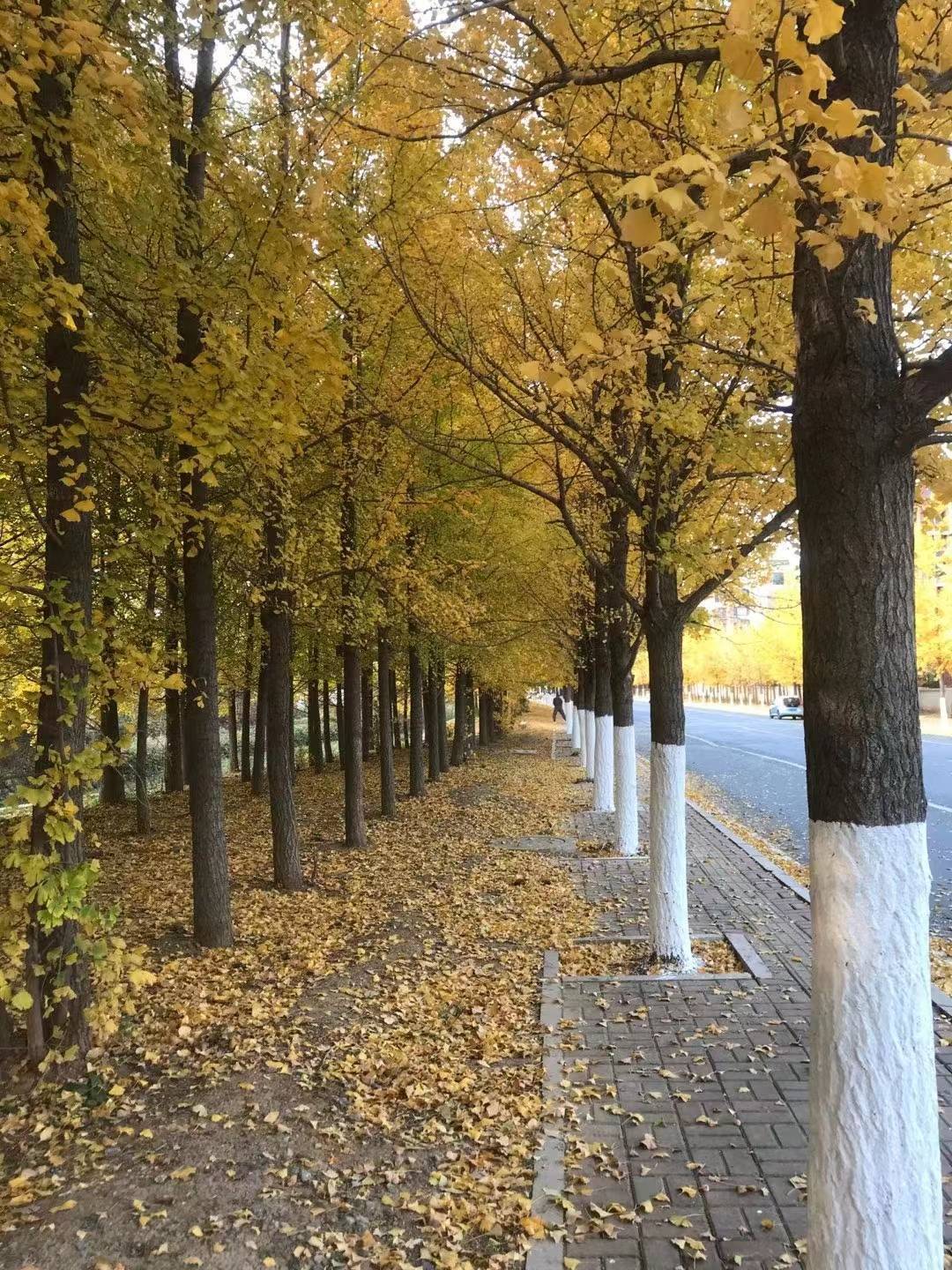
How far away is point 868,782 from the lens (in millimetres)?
2547

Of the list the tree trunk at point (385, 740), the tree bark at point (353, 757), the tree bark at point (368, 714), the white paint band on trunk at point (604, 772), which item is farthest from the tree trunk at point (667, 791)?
the tree bark at point (368, 714)

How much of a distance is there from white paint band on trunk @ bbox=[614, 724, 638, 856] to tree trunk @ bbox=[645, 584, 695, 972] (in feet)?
12.5

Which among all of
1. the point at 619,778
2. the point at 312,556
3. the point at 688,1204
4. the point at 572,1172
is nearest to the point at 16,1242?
the point at 572,1172

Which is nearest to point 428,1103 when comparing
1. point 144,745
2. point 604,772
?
point 144,745

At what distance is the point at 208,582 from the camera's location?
668 centimetres

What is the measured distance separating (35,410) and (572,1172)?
5.64 m

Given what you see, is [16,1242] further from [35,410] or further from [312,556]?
[312,556]

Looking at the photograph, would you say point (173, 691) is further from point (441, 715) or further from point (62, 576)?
point (441, 715)

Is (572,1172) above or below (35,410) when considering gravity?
below

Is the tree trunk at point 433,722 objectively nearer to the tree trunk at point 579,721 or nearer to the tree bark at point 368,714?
the tree bark at point 368,714

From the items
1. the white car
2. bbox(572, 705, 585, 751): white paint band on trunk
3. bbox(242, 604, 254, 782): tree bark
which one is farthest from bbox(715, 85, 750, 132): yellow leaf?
the white car

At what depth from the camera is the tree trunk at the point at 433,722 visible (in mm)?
19844

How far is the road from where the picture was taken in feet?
37.3

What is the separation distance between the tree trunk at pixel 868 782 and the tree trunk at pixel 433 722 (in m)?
16.9
